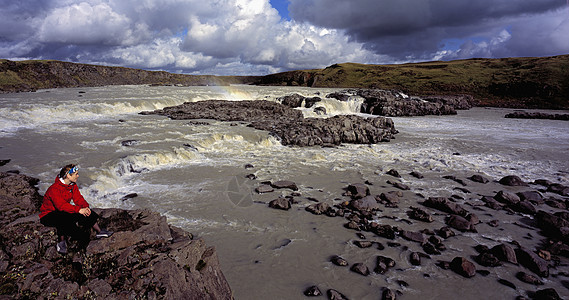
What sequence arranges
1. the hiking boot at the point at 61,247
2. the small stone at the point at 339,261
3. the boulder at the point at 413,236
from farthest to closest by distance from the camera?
1. the boulder at the point at 413,236
2. the small stone at the point at 339,261
3. the hiking boot at the point at 61,247

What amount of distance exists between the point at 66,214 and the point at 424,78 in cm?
9398

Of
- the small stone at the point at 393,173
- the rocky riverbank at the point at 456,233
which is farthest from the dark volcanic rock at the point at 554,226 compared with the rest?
the small stone at the point at 393,173

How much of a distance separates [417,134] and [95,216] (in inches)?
1078

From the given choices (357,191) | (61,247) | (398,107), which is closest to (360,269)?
(357,191)

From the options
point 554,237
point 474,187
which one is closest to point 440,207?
point 554,237

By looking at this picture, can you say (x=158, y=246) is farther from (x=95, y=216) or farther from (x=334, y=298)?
(x=334, y=298)

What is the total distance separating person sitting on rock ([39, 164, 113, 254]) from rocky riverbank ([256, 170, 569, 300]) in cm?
439

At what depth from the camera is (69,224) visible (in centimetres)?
465

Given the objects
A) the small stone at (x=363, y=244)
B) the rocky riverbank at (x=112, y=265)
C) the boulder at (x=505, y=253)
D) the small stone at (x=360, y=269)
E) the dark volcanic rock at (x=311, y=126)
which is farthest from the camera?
the dark volcanic rock at (x=311, y=126)

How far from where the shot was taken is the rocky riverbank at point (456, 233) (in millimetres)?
6586

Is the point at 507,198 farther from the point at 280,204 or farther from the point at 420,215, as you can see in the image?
the point at 280,204

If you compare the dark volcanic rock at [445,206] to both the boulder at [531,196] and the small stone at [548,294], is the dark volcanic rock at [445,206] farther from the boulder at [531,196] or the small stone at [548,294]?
the small stone at [548,294]

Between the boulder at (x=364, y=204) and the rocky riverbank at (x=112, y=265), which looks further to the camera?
the boulder at (x=364, y=204)

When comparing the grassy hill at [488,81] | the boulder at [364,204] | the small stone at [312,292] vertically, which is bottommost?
the small stone at [312,292]
